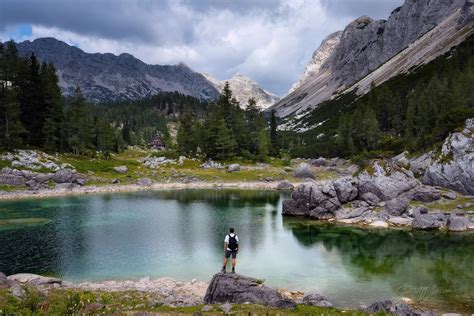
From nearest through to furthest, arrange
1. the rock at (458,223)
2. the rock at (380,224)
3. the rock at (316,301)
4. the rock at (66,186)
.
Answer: the rock at (316,301), the rock at (458,223), the rock at (380,224), the rock at (66,186)

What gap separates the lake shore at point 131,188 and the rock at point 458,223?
54.8 metres

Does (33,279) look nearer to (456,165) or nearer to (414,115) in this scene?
(456,165)

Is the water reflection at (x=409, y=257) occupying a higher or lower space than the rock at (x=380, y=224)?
lower

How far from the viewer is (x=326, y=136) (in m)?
194

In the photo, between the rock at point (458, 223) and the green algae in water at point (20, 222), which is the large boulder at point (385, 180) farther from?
the green algae in water at point (20, 222)

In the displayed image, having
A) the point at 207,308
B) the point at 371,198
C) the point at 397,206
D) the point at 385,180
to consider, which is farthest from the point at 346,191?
the point at 207,308

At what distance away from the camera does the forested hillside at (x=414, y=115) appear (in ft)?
296

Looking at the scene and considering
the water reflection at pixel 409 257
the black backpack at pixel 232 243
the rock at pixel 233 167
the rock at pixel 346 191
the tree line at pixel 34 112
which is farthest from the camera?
the rock at pixel 233 167

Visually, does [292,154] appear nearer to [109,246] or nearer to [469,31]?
[469,31]

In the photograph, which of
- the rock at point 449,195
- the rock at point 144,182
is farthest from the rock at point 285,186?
the rock at point 449,195

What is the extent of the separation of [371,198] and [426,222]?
1135cm

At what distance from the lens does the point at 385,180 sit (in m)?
66.9

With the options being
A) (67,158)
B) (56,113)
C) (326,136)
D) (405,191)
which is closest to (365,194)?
(405,191)

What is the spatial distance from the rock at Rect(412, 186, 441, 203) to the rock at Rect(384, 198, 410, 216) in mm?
3547
